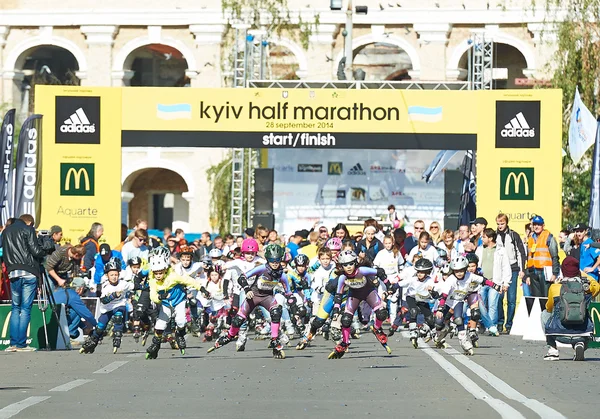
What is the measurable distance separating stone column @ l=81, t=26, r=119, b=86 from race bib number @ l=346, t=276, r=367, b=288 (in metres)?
42.4

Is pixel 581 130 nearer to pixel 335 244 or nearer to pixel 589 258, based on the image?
pixel 589 258

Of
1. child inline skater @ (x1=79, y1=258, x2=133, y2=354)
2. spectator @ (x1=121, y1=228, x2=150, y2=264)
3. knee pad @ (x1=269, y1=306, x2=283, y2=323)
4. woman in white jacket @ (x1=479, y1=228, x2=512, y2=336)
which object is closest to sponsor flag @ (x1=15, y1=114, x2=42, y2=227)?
spectator @ (x1=121, y1=228, x2=150, y2=264)

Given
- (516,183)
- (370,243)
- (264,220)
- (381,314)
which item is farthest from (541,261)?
(264,220)

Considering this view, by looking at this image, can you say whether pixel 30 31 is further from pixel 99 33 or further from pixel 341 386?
pixel 341 386

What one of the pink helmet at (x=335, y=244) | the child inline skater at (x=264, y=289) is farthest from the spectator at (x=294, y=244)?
the child inline skater at (x=264, y=289)

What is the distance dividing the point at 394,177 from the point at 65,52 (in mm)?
29405

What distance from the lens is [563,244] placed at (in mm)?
29594

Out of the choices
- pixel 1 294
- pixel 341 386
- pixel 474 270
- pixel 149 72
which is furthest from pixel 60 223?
pixel 149 72

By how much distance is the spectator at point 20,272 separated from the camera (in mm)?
21203

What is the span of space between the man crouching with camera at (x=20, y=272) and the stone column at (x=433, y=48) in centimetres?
3999

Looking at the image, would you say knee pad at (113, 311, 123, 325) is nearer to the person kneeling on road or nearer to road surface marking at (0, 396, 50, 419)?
the person kneeling on road

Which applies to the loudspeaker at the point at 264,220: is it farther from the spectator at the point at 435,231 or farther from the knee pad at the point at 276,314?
the knee pad at the point at 276,314

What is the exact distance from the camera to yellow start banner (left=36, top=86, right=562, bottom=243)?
32469mm

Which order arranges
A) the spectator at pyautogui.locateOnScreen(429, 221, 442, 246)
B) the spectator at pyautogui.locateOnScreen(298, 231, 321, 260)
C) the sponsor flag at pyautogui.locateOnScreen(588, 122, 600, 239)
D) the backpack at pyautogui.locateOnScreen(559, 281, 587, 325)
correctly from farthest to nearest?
the spectator at pyautogui.locateOnScreen(429, 221, 442, 246), the sponsor flag at pyautogui.locateOnScreen(588, 122, 600, 239), the spectator at pyautogui.locateOnScreen(298, 231, 321, 260), the backpack at pyautogui.locateOnScreen(559, 281, 587, 325)
